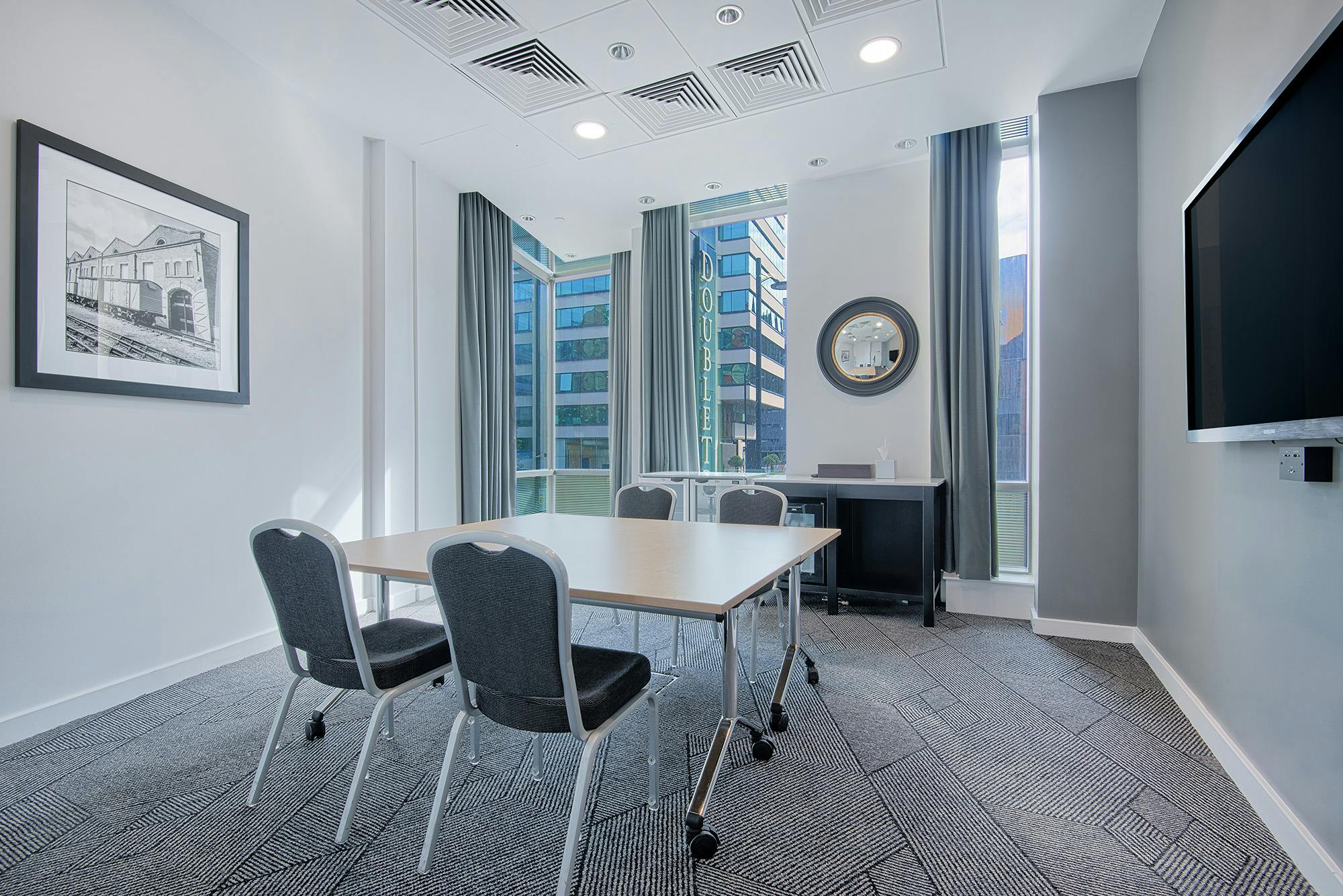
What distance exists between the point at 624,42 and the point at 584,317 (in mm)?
3291

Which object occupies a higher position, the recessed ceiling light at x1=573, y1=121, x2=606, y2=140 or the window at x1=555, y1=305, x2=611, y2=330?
the recessed ceiling light at x1=573, y1=121, x2=606, y2=140

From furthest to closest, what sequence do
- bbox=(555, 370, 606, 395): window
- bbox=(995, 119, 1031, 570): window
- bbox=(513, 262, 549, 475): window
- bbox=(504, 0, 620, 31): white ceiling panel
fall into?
bbox=(555, 370, 606, 395): window < bbox=(513, 262, 549, 475): window < bbox=(995, 119, 1031, 570): window < bbox=(504, 0, 620, 31): white ceiling panel

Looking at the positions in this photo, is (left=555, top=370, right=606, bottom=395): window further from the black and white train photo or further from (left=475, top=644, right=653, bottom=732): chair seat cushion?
(left=475, top=644, right=653, bottom=732): chair seat cushion

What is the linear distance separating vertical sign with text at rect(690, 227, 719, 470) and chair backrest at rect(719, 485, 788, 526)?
1942 millimetres

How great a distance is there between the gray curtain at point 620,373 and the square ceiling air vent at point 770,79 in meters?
2.35

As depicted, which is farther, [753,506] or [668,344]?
[668,344]

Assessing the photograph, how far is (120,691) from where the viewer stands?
2510 mm

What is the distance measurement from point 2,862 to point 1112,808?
301 centimetres

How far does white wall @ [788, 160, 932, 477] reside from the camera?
13.6 feet

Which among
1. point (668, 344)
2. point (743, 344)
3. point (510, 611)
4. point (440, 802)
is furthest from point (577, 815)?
point (743, 344)

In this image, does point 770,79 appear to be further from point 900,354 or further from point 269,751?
point 269,751

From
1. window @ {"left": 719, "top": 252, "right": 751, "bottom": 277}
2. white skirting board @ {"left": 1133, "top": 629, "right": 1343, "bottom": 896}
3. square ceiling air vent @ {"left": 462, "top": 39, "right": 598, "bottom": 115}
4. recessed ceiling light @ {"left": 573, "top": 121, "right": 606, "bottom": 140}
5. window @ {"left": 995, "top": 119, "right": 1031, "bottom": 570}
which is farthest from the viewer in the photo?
window @ {"left": 719, "top": 252, "right": 751, "bottom": 277}

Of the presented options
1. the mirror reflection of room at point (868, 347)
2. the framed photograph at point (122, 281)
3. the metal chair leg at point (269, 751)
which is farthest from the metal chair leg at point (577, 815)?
the mirror reflection of room at point (868, 347)

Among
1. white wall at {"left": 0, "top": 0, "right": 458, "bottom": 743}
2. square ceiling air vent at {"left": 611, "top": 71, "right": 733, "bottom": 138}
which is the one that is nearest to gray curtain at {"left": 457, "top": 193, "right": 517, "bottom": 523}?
white wall at {"left": 0, "top": 0, "right": 458, "bottom": 743}
